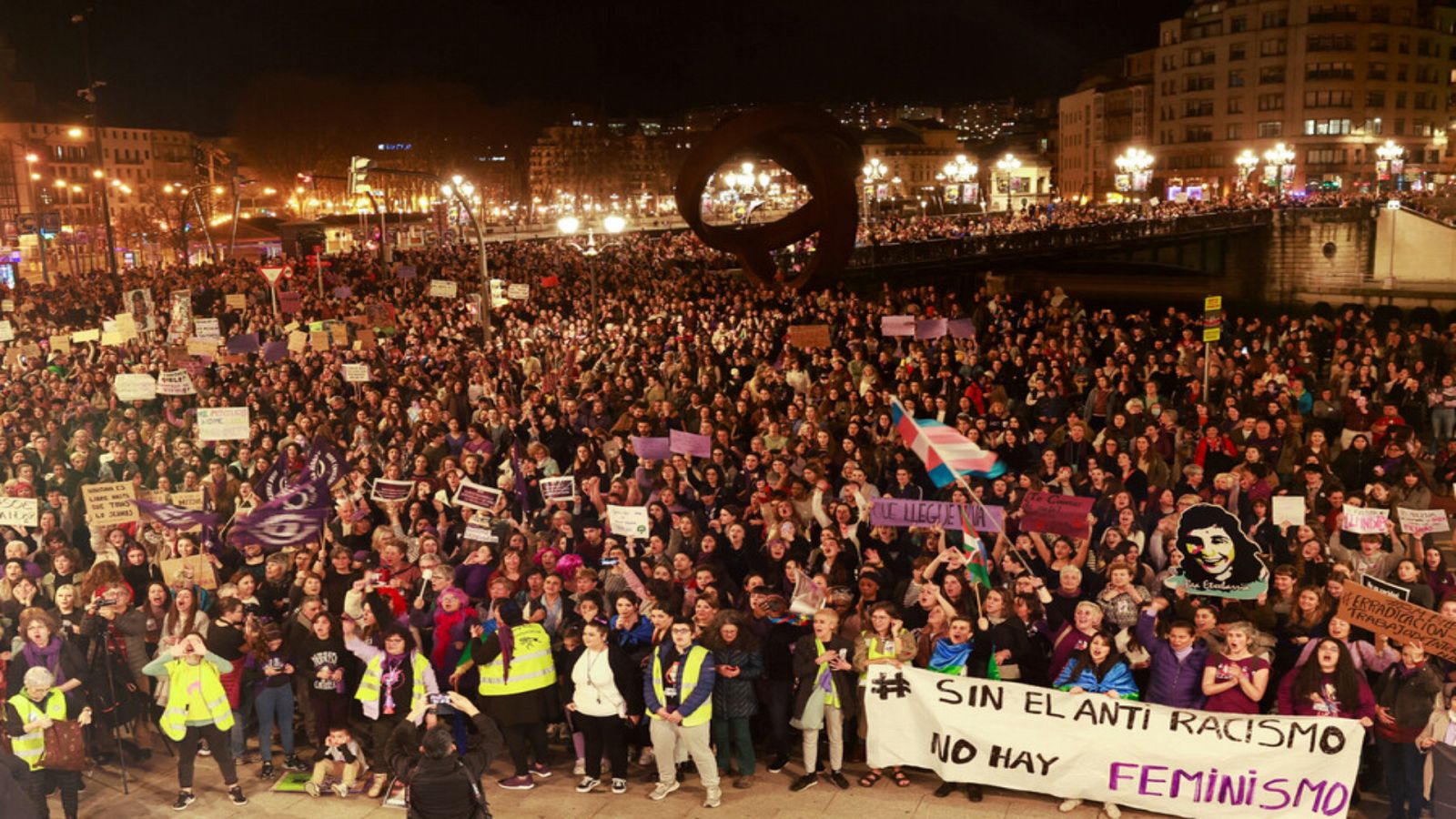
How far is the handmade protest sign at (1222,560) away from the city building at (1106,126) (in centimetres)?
8554

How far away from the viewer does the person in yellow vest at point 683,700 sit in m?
7.90

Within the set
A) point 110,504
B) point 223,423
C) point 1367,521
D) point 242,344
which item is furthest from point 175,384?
point 1367,521

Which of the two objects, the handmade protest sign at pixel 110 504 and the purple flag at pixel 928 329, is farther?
the purple flag at pixel 928 329

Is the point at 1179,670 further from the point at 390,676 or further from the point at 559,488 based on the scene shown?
the point at 559,488

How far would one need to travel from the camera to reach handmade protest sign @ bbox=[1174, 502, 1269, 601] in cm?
804

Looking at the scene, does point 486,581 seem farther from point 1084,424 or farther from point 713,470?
point 1084,424

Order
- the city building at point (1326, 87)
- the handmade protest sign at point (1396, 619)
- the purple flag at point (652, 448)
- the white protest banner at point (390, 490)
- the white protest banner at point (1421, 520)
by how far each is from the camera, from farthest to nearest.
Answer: the city building at point (1326, 87) → the purple flag at point (652, 448) → the white protest banner at point (390, 490) → the white protest banner at point (1421, 520) → the handmade protest sign at point (1396, 619)

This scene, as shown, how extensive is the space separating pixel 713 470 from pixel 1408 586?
611 centimetres

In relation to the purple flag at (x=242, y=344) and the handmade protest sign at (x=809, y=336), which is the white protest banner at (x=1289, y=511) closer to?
the handmade protest sign at (x=809, y=336)

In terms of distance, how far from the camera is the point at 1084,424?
12.8 m

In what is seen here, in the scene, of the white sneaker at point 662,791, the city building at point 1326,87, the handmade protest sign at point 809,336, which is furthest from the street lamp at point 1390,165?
the white sneaker at point 662,791

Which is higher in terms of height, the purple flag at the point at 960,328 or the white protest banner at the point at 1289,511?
the purple flag at the point at 960,328

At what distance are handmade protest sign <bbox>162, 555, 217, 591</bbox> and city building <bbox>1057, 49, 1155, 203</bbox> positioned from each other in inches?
3404

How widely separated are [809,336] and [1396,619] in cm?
1112
